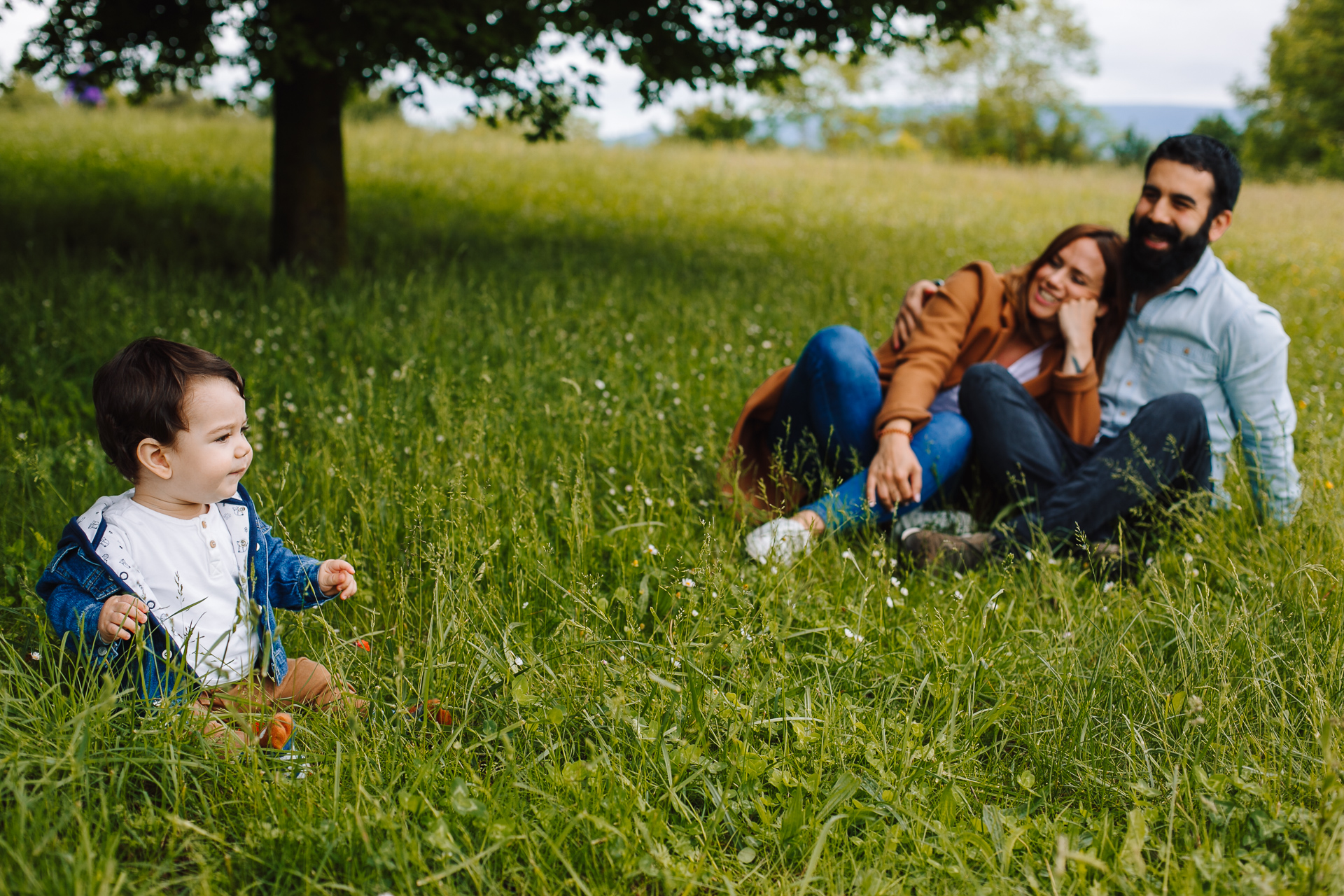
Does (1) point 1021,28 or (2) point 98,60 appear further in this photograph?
(1) point 1021,28

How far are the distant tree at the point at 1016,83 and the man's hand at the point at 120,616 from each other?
41.8 meters

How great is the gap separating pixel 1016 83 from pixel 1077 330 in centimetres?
4373

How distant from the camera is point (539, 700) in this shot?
7.03 feet

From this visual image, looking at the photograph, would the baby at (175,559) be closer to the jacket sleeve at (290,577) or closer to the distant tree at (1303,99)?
the jacket sleeve at (290,577)

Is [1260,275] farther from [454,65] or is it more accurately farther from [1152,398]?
[454,65]

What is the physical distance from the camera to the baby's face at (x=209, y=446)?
1.95 metres

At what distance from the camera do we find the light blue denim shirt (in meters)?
3.42

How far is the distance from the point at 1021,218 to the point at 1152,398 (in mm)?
10947

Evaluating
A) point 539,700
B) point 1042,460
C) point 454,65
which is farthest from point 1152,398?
point 454,65

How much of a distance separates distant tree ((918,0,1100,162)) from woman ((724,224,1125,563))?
1529 inches

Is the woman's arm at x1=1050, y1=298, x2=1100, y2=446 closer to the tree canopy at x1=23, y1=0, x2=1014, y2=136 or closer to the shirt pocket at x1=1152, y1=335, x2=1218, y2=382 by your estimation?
the shirt pocket at x1=1152, y1=335, x2=1218, y2=382

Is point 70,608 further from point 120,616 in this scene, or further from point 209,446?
point 209,446

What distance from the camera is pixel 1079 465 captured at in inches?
144

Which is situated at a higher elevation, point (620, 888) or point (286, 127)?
point (286, 127)
